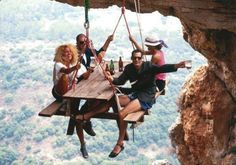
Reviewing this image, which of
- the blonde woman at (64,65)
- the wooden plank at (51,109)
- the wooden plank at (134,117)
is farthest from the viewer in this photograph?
the blonde woman at (64,65)

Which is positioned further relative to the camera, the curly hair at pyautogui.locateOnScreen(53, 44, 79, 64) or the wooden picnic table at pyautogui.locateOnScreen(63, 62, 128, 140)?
the curly hair at pyautogui.locateOnScreen(53, 44, 79, 64)

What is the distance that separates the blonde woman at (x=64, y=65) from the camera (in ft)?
27.5

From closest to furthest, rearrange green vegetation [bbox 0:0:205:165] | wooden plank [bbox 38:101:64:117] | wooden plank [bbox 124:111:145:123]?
wooden plank [bbox 124:111:145:123] < wooden plank [bbox 38:101:64:117] < green vegetation [bbox 0:0:205:165]

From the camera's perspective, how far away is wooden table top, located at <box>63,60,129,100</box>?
26.9 ft

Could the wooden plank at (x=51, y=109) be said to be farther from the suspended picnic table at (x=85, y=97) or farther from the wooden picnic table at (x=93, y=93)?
the wooden picnic table at (x=93, y=93)

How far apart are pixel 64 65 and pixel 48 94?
7380 cm

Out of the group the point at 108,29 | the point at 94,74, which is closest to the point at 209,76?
the point at 94,74

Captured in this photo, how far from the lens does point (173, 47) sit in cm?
10031

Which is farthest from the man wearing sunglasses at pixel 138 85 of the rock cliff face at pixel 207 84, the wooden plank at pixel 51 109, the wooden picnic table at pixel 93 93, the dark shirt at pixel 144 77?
the rock cliff face at pixel 207 84

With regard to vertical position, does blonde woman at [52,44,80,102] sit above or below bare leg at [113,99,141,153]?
above

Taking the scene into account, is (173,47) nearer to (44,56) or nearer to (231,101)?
(44,56)

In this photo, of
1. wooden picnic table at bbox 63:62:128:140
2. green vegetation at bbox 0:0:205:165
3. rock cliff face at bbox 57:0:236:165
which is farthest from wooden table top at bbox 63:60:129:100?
green vegetation at bbox 0:0:205:165

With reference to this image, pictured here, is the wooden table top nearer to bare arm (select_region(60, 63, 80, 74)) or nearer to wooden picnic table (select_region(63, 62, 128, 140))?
wooden picnic table (select_region(63, 62, 128, 140))

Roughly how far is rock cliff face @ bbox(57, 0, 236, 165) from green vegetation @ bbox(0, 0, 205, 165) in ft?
24.4
